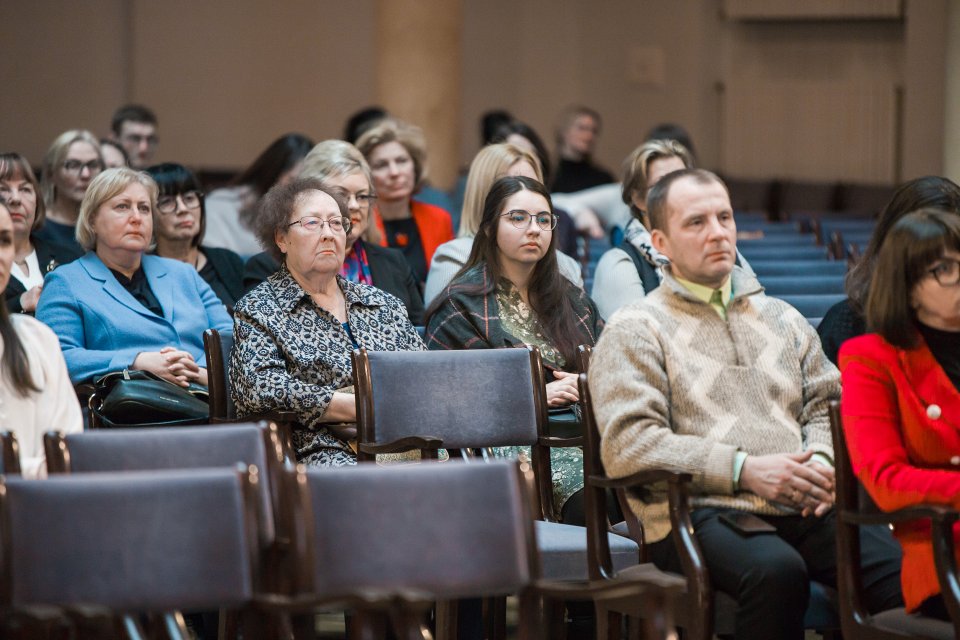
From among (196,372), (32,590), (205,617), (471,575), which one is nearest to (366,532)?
(471,575)

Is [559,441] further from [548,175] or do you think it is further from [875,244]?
[548,175]

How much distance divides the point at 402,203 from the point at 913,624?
139 inches

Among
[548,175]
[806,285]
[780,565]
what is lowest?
[780,565]

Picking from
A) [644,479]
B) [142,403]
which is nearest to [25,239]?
[142,403]

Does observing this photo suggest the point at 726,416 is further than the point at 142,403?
No

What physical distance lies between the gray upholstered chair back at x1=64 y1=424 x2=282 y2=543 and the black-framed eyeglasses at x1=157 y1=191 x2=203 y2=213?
2.37 m

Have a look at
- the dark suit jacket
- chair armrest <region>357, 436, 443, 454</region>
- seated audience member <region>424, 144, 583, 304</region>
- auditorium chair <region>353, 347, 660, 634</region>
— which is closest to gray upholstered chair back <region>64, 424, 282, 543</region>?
chair armrest <region>357, 436, 443, 454</region>

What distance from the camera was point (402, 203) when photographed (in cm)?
605

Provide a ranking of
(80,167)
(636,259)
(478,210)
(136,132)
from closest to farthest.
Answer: (636,259)
(478,210)
(80,167)
(136,132)

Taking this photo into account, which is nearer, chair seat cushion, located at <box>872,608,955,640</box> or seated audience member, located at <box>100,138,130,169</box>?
chair seat cushion, located at <box>872,608,955,640</box>

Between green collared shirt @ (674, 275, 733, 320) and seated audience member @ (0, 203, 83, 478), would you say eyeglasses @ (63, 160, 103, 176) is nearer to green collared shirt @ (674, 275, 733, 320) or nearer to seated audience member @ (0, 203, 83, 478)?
seated audience member @ (0, 203, 83, 478)

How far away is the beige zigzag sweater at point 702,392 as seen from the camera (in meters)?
3.21

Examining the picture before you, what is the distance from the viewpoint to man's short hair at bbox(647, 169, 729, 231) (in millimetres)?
3434

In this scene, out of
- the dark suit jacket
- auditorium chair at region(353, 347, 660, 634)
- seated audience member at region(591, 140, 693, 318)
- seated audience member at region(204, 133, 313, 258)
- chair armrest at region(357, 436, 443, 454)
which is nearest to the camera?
chair armrest at region(357, 436, 443, 454)
